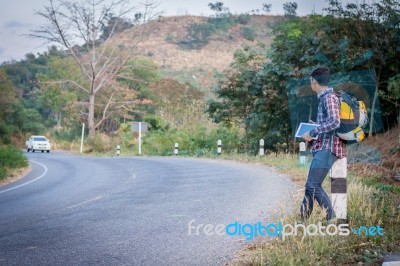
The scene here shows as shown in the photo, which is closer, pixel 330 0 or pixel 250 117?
pixel 330 0

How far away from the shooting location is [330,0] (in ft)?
66.2

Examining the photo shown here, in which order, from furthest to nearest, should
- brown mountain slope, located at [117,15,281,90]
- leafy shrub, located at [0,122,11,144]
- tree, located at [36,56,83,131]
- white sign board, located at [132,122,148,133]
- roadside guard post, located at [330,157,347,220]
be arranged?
brown mountain slope, located at [117,15,281,90]
tree, located at [36,56,83,131]
white sign board, located at [132,122,148,133]
leafy shrub, located at [0,122,11,144]
roadside guard post, located at [330,157,347,220]

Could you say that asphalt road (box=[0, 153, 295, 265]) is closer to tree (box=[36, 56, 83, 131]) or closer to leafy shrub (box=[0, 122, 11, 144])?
leafy shrub (box=[0, 122, 11, 144])

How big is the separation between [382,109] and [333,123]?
14.3 meters

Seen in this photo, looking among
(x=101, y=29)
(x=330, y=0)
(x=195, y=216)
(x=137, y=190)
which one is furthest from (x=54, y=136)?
(x=195, y=216)

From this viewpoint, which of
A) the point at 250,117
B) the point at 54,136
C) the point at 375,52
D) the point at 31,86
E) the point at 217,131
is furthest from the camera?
the point at 31,86

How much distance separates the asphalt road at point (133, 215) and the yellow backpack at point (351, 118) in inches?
76.2

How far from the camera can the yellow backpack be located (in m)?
5.70

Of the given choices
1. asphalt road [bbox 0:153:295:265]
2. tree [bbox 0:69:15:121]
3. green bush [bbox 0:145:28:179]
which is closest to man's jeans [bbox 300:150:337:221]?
asphalt road [bbox 0:153:295:265]

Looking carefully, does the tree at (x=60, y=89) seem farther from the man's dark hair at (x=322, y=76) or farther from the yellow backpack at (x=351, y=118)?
the yellow backpack at (x=351, y=118)

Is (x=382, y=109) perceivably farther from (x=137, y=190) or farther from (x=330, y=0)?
(x=137, y=190)

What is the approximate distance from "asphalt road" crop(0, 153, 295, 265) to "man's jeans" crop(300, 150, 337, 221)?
3.65ft

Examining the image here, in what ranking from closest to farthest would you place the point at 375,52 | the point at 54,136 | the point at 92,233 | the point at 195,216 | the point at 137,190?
the point at 92,233
the point at 195,216
the point at 137,190
the point at 375,52
the point at 54,136

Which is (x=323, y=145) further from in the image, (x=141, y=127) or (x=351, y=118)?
(x=141, y=127)
